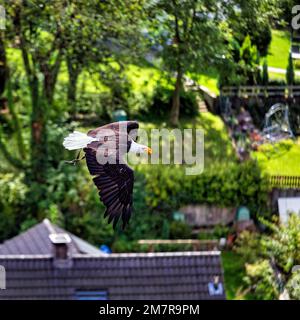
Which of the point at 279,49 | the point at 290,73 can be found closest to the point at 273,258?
the point at 290,73

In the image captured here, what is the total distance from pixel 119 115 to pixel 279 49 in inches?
143

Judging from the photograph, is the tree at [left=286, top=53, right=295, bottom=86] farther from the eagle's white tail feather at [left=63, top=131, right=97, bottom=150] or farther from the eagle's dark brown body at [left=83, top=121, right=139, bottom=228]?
the eagle's white tail feather at [left=63, top=131, right=97, bottom=150]

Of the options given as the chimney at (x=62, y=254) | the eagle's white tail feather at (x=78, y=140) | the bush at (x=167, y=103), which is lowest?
the chimney at (x=62, y=254)

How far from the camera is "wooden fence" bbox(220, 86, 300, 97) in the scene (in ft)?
40.0

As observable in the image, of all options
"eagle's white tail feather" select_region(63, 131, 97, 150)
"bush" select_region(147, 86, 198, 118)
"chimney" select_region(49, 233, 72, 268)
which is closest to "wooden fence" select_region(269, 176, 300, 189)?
"bush" select_region(147, 86, 198, 118)

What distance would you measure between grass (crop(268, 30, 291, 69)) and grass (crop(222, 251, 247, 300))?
298cm

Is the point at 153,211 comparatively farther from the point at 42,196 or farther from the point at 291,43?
the point at 291,43

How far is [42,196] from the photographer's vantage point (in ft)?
46.6

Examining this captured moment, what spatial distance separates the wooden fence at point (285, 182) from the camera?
505 inches

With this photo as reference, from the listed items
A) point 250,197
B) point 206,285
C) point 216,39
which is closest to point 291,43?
point 216,39

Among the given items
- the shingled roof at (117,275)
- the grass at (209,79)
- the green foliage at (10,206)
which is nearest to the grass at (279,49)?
the grass at (209,79)

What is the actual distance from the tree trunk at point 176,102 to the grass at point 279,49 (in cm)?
179

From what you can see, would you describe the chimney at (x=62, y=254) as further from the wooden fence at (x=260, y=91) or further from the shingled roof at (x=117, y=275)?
the wooden fence at (x=260, y=91)

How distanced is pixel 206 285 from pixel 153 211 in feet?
8.17
